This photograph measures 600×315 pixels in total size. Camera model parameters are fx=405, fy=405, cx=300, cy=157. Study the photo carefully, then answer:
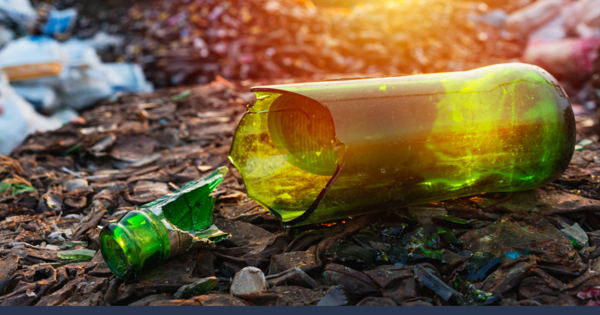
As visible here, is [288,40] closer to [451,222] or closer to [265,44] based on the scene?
[265,44]

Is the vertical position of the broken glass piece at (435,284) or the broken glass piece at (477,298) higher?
the broken glass piece at (435,284)

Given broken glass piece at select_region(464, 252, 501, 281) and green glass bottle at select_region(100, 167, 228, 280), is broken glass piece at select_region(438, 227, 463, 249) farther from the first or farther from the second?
green glass bottle at select_region(100, 167, 228, 280)

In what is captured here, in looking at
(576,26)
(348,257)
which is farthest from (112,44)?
(576,26)

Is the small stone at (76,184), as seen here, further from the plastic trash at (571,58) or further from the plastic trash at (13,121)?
the plastic trash at (571,58)

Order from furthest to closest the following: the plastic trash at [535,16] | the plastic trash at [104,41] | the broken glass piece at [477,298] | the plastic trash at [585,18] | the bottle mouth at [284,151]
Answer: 1. the plastic trash at [535,16]
2. the plastic trash at [104,41]
3. the plastic trash at [585,18]
4. the bottle mouth at [284,151]
5. the broken glass piece at [477,298]

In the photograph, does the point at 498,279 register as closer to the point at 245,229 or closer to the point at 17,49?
the point at 245,229

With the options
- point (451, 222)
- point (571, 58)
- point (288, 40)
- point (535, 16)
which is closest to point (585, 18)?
point (535, 16)

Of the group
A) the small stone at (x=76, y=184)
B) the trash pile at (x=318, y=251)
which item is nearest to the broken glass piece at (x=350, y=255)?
the trash pile at (x=318, y=251)
